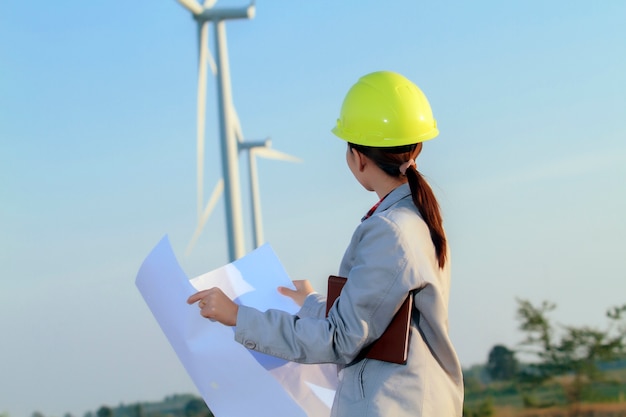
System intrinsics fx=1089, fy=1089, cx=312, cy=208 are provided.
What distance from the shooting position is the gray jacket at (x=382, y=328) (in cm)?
383

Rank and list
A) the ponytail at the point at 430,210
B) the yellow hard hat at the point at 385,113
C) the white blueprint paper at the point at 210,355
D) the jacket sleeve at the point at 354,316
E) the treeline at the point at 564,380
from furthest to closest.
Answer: the treeline at the point at 564,380 → the white blueprint paper at the point at 210,355 → the yellow hard hat at the point at 385,113 → the ponytail at the point at 430,210 → the jacket sleeve at the point at 354,316

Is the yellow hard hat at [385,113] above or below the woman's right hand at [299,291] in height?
above

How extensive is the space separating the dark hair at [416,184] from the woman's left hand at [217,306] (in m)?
0.77

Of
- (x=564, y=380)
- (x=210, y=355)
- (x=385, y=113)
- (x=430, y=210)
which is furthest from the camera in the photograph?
(x=564, y=380)

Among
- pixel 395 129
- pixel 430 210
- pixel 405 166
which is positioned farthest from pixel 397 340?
pixel 395 129

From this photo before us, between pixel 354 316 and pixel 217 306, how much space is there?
0.57m

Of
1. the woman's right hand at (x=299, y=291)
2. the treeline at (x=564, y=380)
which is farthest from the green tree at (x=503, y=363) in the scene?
the woman's right hand at (x=299, y=291)

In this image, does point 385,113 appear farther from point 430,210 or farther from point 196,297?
point 196,297

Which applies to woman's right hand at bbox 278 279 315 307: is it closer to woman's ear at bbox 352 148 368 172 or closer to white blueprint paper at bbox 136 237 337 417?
white blueprint paper at bbox 136 237 337 417

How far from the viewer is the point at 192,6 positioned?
2147 centimetres

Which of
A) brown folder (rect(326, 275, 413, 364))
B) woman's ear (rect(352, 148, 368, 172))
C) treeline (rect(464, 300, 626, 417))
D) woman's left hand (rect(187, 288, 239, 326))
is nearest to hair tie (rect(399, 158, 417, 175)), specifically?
woman's ear (rect(352, 148, 368, 172))

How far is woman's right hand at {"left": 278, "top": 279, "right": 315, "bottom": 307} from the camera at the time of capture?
4.87 meters

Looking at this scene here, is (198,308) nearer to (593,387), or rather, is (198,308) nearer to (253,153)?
(593,387)

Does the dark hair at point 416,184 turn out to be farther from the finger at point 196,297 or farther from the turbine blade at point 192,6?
the turbine blade at point 192,6
